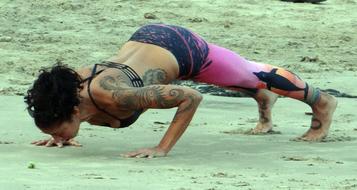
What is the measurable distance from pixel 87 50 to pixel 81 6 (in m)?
2.41

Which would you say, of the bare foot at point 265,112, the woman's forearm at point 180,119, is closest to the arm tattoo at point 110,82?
the woman's forearm at point 180,119

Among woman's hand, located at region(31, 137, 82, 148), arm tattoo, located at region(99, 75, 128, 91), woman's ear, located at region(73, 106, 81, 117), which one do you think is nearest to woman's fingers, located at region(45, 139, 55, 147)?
woman's hand, located at region(31, 137, 82, 148)

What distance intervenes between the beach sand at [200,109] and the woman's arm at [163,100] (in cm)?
14

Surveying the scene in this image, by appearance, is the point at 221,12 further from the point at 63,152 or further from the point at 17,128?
the point at 63,152

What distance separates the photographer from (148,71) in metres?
6.32

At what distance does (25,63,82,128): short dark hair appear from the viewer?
5824 millimetres

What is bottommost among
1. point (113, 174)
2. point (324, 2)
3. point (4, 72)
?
point (324, 2)

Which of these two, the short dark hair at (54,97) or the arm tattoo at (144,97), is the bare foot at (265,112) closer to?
the arm tattoo at (144,97)

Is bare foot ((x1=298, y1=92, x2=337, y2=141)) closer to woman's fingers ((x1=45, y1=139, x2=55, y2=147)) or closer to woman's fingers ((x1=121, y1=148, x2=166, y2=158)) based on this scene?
woman's fingers ((x1=121, y1=148, x2=166, y2=158))

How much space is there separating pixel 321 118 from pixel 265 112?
46 cm

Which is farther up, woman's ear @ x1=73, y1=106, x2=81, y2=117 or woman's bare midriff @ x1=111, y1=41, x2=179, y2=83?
woman's bare midriff @ x1=111, y1=41, x2=179, y2=83

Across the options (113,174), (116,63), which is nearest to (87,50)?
(116,63)

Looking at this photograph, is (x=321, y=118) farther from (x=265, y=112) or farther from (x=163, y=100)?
(x=163, y=100)

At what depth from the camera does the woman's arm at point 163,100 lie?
19.5 ft
